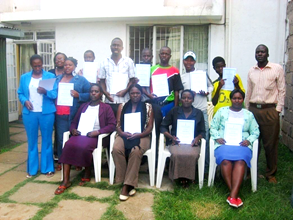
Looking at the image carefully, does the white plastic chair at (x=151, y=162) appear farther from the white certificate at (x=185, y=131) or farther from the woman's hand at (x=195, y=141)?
the woman's hand at (x=195, y=141)

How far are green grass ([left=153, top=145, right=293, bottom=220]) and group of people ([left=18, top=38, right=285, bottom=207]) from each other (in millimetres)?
261

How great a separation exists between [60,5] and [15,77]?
9.63ft

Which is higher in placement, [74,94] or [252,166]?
[74,94]

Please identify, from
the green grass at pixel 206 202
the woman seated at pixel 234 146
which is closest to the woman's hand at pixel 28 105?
the green grass at pixel 206 202

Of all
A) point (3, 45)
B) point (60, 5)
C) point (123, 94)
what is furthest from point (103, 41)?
point (123, 94)

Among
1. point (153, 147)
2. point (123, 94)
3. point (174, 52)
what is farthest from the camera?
point (174, 52)

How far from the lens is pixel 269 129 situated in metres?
4.43

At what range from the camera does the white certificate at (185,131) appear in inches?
171

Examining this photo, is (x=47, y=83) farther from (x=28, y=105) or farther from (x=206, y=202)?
(x=206, y=202)

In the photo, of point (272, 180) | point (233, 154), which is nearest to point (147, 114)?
point (233, 154)

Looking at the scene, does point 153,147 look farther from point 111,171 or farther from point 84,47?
point 84,47

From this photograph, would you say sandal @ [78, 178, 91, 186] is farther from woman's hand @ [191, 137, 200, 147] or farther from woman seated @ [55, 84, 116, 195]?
woman's hand @ [191, 137, 200, 147]

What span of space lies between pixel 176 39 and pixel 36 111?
4488 millimetres

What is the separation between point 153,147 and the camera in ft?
14.3
